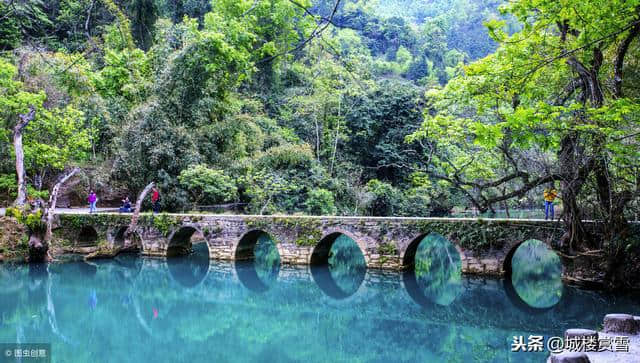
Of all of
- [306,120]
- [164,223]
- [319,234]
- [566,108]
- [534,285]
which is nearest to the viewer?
[566,108]

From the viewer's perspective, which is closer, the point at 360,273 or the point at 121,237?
the point at 360,273

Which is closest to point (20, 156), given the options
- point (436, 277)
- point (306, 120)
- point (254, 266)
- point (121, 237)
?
point (121, 237)

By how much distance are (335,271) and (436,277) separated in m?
3.55

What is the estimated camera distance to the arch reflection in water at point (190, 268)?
16.0 metres

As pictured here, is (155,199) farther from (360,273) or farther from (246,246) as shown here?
(360,273)

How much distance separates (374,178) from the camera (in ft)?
87.1

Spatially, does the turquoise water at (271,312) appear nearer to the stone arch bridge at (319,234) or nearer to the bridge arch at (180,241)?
the stone arch bridge at (319,234)

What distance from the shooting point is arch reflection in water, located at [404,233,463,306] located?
47.1 ft

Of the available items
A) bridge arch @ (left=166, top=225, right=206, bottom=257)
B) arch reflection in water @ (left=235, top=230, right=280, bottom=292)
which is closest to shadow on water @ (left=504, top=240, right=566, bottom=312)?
arch reflection in water @ (left=235, top=230, right=280, bottom=292)

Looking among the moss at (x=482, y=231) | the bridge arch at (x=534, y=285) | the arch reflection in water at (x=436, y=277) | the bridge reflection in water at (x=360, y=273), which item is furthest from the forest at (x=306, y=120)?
the arch reflection in water at (x=436, y=277)

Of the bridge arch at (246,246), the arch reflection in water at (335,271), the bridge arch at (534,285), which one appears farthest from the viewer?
the bridge arch at (246,246)

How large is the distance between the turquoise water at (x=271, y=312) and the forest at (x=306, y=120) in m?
2.73

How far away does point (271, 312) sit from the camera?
12.5 m

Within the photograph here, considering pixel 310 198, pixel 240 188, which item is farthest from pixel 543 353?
pixel 240 188
